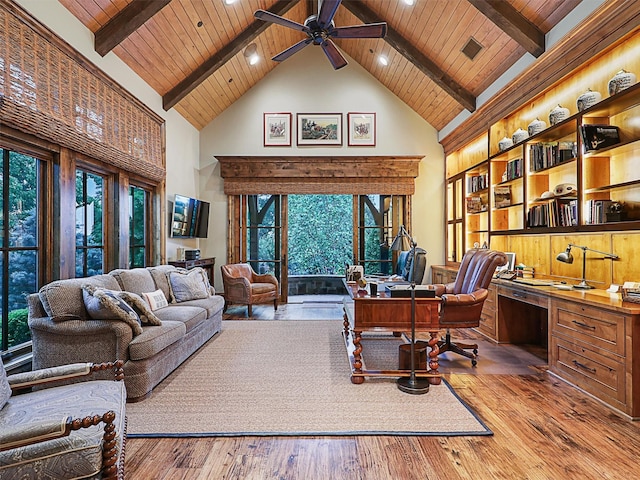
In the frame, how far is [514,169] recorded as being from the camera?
187 inches

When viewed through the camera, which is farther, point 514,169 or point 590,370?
point 514,169

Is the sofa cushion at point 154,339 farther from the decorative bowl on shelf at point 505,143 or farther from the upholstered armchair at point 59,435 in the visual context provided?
the decorative bowl on shelf at point 505,143

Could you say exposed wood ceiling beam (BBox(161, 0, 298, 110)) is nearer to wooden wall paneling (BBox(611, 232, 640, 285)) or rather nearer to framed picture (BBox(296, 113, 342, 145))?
framed picture (BBox(296, 113, 342, 145))

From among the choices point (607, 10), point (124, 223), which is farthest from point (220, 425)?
point (607, 10)

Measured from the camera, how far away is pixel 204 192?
285 inches

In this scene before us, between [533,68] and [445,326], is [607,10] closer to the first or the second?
[533,68]

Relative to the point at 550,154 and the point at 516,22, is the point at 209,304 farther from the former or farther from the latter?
the point at 516,22

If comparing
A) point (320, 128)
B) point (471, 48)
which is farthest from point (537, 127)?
point (320, 128)

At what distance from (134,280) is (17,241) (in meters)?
1.07

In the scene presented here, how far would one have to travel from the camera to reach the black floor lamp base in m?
2.95

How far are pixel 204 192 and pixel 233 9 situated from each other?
10.7ft

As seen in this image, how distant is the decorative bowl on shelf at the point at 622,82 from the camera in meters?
2.99

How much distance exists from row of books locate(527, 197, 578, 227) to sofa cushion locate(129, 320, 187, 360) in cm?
384

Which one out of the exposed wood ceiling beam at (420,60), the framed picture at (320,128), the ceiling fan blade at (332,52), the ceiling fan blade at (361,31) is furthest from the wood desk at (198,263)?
the exposed wood ceiling beam at (420,60)
